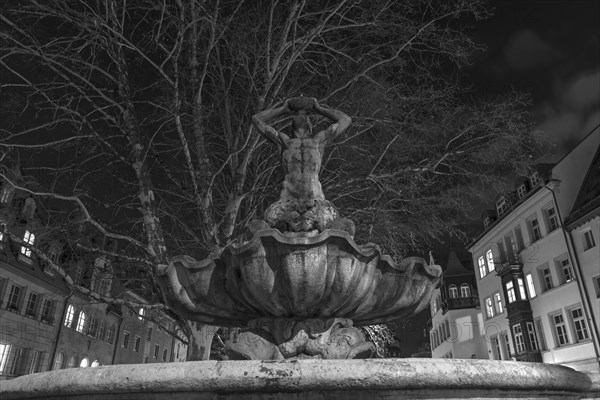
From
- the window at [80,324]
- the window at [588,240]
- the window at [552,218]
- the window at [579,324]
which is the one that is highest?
the window at [552,218]

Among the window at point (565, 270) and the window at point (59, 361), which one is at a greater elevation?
the window at point (565, 270)

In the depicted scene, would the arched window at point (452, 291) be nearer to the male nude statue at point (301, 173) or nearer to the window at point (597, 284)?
the window at point (597, 284)

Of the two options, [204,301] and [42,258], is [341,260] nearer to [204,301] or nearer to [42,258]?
[204,301]

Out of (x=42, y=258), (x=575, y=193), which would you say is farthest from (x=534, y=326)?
(x=42, y=258)

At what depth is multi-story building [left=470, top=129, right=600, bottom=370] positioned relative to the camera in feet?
71.3

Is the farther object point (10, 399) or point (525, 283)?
point (525, 283)

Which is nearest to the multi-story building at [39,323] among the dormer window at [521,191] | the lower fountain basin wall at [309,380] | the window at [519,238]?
the lower fountain basin wall at [309,380]

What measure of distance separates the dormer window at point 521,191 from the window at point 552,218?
297cm

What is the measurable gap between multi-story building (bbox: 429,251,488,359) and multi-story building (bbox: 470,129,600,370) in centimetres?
821

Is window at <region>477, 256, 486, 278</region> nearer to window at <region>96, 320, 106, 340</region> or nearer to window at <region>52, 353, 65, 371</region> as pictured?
window at <region>96, 320, 106, 340</region>

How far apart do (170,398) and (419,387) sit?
132 cm

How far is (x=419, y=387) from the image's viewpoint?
238 centimetres

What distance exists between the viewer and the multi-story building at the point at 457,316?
38650 millimetres

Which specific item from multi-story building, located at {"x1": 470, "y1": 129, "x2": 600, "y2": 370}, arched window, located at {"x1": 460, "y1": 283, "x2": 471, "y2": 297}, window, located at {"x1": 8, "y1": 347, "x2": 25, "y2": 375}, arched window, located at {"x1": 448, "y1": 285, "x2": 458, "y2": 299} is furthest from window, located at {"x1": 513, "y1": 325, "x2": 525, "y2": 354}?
window, located at {"x1": 8, "y1": 347, "x2": 25, "y2": 375}
